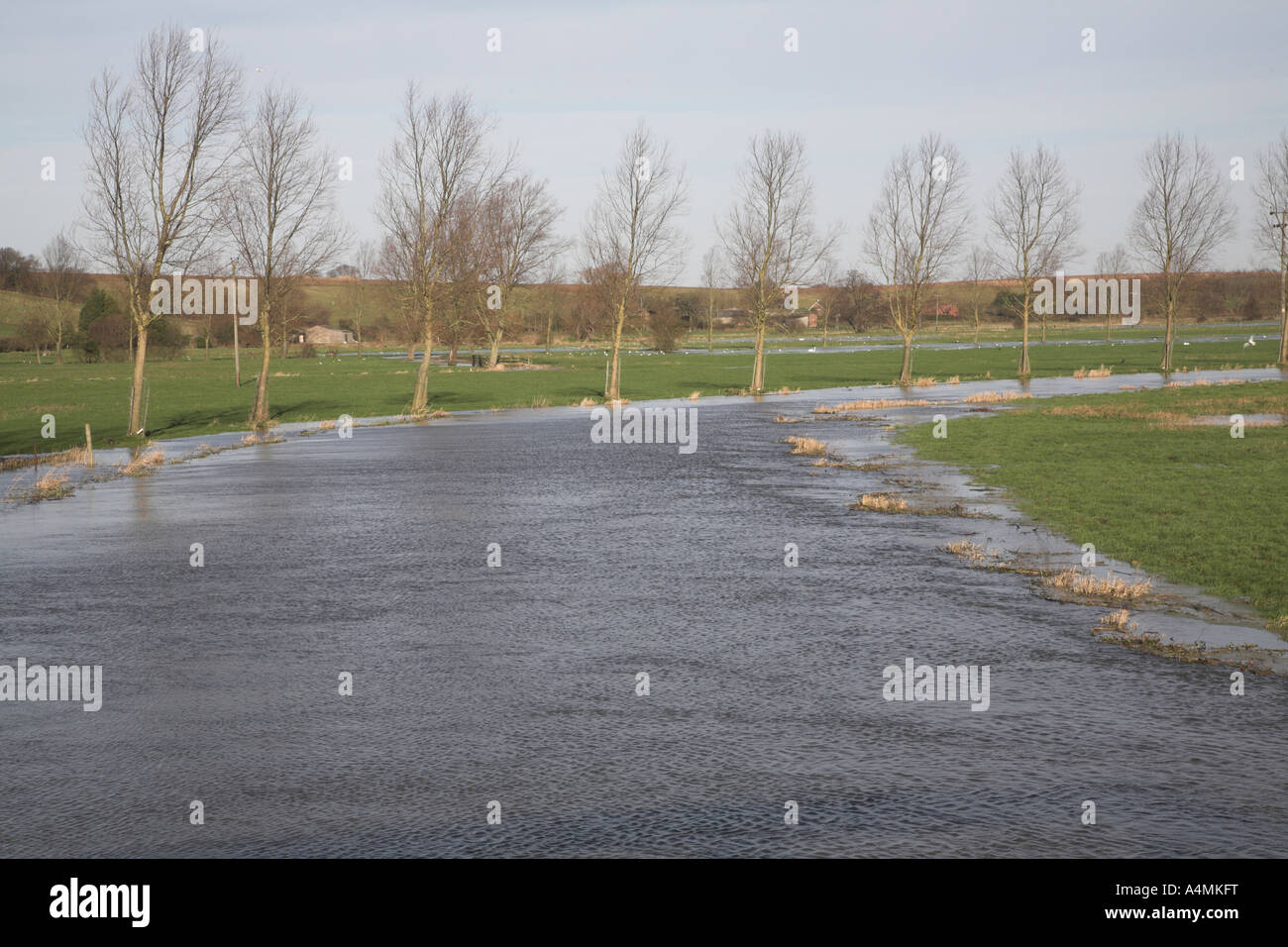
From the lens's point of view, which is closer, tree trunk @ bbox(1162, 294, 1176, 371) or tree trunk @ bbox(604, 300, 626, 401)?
tree trunk @ bbox(604, 300, 626, 401)

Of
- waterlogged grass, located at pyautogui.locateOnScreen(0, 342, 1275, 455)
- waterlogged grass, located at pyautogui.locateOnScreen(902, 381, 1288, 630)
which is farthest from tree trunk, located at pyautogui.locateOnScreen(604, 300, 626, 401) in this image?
waterlogged grass, located at pyautogui.locateOnScreen(902, 381, 1288, 630)

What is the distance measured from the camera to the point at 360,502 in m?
21.4

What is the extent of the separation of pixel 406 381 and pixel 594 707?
65.7m

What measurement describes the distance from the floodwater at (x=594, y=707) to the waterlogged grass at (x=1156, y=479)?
2200 millimetres

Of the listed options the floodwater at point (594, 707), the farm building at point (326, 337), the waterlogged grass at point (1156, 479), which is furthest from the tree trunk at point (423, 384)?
the farm building at point (326, 337)

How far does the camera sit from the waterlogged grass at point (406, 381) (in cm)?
4738

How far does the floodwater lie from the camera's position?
6.52 metres

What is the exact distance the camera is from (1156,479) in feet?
71.4

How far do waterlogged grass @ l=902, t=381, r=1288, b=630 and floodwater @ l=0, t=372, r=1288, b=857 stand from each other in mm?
2200

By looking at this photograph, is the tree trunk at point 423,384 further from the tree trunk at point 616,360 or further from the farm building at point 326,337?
the farm building at point 326,337

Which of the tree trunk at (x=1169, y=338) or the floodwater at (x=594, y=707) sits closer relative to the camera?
the floodwater at (x=594, y=707)

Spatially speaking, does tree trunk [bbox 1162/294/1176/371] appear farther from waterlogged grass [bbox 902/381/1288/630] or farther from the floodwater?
the floodwater

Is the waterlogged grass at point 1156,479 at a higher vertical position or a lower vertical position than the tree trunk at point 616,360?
lower

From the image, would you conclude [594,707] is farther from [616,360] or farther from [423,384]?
Answer: [616,360]
